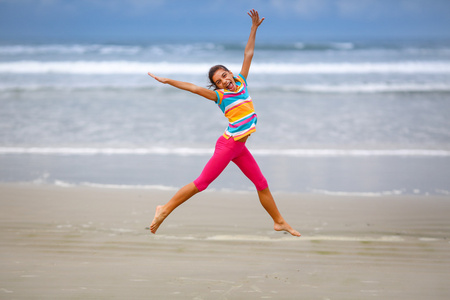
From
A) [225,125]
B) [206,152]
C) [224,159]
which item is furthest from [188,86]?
[225,125]

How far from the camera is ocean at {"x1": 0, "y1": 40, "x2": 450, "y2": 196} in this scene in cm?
839

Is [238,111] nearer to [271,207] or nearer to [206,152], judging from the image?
[271,207]

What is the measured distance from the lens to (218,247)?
5477 millimetres

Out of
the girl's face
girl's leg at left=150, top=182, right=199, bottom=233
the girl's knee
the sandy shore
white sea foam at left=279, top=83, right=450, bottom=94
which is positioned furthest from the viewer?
white sea foam at left=279, top=83, right=450, bottom=94

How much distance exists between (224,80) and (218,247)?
1.77m

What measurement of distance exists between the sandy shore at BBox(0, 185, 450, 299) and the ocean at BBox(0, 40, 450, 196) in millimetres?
797

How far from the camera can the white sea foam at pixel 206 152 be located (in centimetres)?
988

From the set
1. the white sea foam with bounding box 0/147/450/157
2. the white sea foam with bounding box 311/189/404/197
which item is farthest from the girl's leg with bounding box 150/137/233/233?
the white sea foam with bounding box 0/147/450/157

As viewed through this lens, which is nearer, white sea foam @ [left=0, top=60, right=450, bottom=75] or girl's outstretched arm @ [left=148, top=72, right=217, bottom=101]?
girl's outstretched arm @ [left=148, top=72, right=217, bottom=101]

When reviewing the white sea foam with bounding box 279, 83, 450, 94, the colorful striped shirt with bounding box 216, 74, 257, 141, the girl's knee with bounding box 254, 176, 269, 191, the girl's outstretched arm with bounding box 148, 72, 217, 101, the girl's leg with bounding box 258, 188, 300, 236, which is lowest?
the girl's leg with bounding box 258, 188, 300, 236

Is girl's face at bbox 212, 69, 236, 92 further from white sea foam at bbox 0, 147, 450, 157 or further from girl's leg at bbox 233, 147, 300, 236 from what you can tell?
white sea foam at bbox 0, 147, 450, 157

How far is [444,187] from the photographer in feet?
25.9

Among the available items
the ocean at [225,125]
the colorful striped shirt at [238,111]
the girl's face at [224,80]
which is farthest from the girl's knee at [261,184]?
the ocean at [225,125]

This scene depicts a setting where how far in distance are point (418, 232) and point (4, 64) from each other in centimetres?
2487
